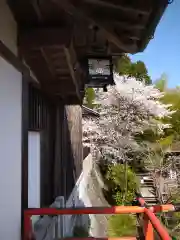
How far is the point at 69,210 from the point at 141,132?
11976 millimetres

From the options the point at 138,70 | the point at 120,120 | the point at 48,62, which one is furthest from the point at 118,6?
the point at 138,70

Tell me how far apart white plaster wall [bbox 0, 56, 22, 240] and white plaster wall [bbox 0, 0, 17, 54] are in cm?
14

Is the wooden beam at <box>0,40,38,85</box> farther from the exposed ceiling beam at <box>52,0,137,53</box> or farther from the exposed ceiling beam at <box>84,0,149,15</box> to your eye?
the exposed ceiling beam at <box>84,0,149,15</box>

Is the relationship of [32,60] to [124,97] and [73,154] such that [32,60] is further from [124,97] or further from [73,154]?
[124,97]

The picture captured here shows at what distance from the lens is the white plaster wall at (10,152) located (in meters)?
2.13

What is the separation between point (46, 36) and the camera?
2.27m

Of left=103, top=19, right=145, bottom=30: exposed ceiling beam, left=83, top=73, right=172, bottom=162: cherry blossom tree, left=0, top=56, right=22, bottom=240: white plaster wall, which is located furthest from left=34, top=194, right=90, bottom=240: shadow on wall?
left=83, top=73, right=172, bottom=162: cherry blossom tree

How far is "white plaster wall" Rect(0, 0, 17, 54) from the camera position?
2102 millimetres

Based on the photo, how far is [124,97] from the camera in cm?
1391

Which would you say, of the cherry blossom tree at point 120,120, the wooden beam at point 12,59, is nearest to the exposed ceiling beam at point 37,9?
the wooden beam at point 12,59

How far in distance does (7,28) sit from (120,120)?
11636 mm

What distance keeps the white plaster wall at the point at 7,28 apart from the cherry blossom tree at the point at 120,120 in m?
11.0

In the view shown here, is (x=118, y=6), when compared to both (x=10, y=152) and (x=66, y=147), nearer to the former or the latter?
(x=10, y=152)

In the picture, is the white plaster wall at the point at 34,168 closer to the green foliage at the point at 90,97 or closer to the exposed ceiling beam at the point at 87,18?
the exposed ceiling beam at the point at 87,18
